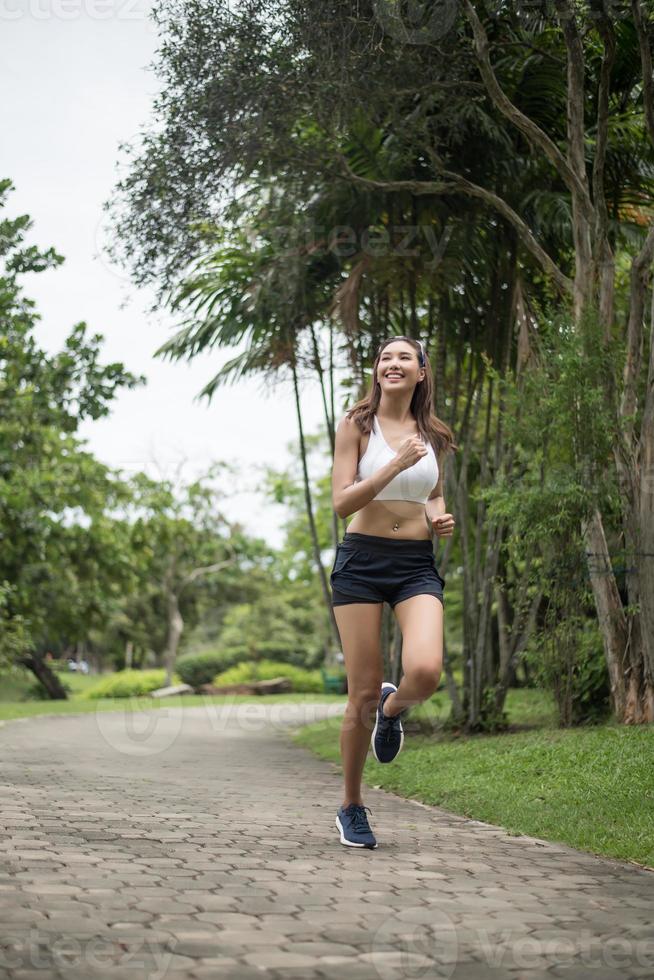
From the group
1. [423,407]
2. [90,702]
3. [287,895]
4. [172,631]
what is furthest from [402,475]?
[172,631]

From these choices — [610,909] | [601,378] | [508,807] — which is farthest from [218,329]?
[610,909]

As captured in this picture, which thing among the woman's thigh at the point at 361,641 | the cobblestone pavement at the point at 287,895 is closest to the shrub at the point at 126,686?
the cobblestone pavement at the point at 287,895

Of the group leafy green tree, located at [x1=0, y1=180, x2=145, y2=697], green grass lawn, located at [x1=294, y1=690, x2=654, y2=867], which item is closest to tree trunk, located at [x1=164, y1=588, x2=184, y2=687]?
leafy green tree, located at [x1=0, y1=180, x2=145, y2=697]

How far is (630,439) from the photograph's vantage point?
369 inches

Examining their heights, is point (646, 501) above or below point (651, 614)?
above

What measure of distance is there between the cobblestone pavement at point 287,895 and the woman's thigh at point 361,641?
0.74 m

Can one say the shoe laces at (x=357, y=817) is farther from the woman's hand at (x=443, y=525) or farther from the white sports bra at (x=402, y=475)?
the white sports bra at (x=402, y=475)

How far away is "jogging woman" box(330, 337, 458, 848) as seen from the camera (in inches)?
178

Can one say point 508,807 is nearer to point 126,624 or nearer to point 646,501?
point 646,501

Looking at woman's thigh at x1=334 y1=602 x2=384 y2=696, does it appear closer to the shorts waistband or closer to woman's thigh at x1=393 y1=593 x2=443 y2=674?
woman's thigh at x1=393 y1=593 x2=443 y2=674

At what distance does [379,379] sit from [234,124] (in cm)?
555

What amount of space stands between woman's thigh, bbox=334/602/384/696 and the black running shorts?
0.04 meters

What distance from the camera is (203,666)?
39156 mm

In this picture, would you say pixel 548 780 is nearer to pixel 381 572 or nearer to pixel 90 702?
pixel 381 572
